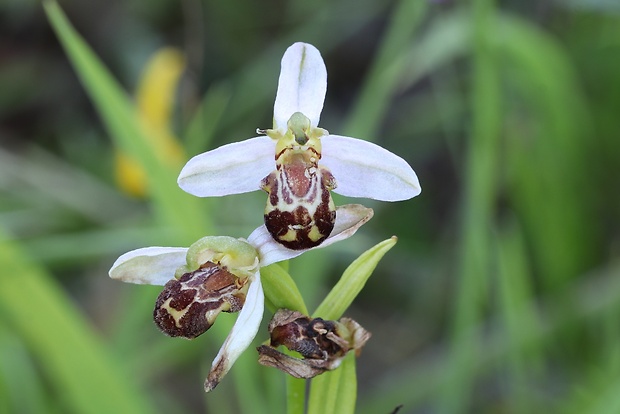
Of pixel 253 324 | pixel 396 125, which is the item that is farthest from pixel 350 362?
pixel 396 125

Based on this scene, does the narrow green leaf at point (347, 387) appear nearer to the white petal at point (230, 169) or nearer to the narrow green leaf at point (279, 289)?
the narrow green leaf at point (279, 289)

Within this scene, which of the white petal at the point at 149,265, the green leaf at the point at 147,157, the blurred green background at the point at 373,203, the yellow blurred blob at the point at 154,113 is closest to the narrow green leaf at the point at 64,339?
the blurred green background at the point at 373,203

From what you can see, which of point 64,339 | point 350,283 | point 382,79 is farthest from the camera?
point 382,79

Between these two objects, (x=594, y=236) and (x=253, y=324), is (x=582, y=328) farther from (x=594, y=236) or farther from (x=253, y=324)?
(x=253, y=324)

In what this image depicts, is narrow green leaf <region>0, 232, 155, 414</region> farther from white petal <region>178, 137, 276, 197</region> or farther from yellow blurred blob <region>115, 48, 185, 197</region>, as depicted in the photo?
yellow blurred blob <region>115, 48, 185, 197</region>

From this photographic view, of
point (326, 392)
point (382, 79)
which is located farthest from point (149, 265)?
point (382, 79)

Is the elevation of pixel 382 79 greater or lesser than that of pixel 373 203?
greater

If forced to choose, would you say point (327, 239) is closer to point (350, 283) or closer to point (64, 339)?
point (350, 283)
